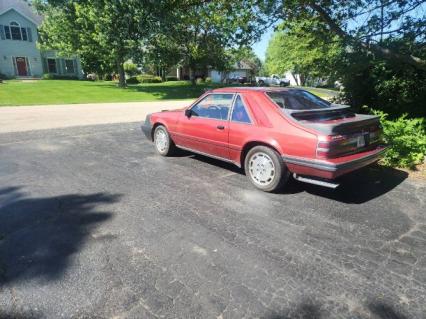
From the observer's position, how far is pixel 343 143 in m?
4.18

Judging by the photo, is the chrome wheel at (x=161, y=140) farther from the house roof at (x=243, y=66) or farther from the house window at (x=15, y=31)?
the house roof at (x=243, y=66)

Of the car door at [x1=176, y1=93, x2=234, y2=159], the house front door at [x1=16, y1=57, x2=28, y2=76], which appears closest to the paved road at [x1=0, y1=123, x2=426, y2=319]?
the car door at [x1=176, y1=93, x2=234, y2=159]

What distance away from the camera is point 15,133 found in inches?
371

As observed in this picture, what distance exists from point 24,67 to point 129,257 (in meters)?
40.1

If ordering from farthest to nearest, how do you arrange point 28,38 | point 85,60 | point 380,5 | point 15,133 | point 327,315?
1. point 85,60
2. point 28,38
3. point 15,133
4. point 380,5
5. point 327,315

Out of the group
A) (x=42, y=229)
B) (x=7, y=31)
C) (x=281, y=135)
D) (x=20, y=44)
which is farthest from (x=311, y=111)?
(x=7, y=31)

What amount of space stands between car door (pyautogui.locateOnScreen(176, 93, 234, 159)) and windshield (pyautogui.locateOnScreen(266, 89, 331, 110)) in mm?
808

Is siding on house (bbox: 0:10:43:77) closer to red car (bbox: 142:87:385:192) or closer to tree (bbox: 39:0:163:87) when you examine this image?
tree (bbox: 39:0:163:87)

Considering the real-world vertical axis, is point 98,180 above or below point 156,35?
below

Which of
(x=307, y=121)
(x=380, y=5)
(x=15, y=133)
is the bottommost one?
(x=15, y=133)

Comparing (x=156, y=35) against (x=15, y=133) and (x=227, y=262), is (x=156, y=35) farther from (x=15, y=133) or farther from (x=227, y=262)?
(x=227, y=262)

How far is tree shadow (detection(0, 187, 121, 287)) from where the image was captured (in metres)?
2.92

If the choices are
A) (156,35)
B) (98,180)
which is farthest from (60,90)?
(98,180)

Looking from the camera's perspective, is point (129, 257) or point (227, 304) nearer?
point (227, 304)
